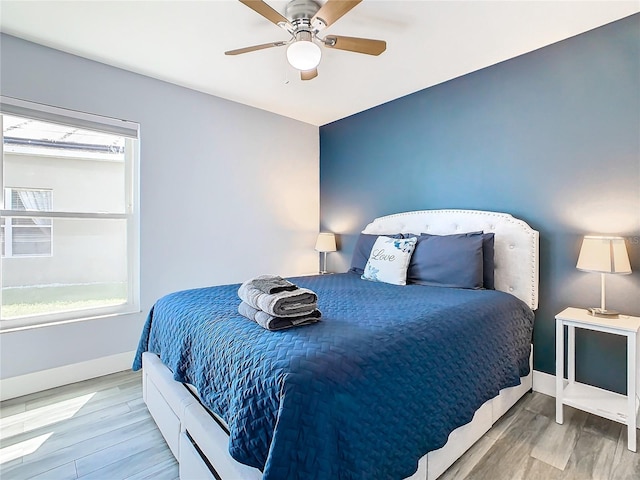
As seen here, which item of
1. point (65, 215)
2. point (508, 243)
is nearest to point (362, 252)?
point (508, 243)

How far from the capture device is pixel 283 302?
4.50 ft

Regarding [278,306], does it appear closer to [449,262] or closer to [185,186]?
[449,262]

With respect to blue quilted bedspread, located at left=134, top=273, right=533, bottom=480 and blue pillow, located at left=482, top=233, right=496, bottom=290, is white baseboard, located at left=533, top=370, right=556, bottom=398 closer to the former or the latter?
blue quilted bedspread, located at left=134, top=273, right=533, bottom=480

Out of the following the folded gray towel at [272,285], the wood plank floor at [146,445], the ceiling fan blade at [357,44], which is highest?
the ceiling fan blade at [357,44]

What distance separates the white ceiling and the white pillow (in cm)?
146

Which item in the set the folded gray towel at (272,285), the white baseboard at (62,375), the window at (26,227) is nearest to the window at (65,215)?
the window at (26,227)

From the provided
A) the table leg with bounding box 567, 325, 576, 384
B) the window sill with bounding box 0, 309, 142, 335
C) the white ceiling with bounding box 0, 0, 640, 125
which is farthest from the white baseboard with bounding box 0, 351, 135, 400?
the table leg with bounding box 567, 325, 576, 384

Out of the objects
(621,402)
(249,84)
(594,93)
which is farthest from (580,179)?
(249,84)

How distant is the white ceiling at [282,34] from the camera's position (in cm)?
194

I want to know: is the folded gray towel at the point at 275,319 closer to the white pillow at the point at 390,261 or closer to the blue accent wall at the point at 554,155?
the white pillow at the point at 390,261

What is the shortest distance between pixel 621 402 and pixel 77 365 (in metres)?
3.81

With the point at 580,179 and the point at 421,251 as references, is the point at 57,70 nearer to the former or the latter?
the point at 421,251

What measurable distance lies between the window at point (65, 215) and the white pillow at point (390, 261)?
2.11m

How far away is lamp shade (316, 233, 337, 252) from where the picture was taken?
388cm
